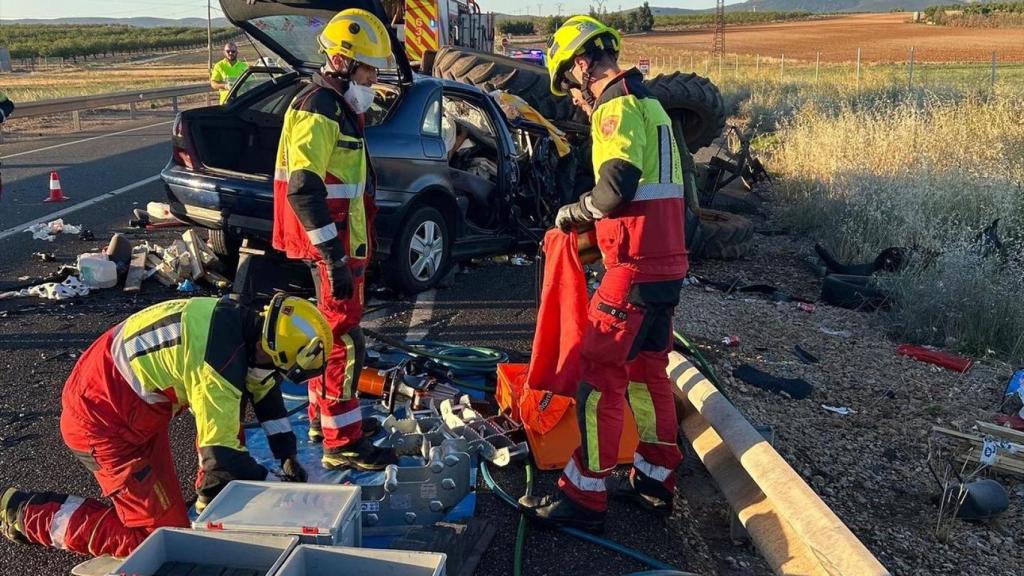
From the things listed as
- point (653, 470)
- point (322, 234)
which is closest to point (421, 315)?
point (322, 234)

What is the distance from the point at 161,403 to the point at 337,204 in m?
1.37

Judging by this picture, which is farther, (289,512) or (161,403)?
(161,403)

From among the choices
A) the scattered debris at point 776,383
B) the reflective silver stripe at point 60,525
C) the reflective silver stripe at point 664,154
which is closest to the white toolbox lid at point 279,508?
the reflective silver stripe at point 60,525

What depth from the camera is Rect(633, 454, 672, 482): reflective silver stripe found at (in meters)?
3.76

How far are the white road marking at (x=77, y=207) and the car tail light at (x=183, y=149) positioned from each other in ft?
10.0

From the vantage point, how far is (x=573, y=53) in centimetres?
352

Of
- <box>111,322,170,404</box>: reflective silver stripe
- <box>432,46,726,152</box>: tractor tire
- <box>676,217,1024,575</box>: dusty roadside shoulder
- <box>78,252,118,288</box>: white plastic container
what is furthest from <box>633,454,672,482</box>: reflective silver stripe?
<box>432,46,726,152</box>: tractor tire

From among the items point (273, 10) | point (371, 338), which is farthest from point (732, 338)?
point (273, 10)

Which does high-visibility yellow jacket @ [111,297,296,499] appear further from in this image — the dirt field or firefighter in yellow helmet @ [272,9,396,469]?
the dirt field

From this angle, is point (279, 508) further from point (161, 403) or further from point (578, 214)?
point (578, 214)

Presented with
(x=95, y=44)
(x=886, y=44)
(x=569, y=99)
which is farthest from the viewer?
(x=95, y=44)

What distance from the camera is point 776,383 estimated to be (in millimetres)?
5180

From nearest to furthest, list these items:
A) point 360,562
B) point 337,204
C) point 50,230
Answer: point 360,562 < point 337,204 < point 50,230

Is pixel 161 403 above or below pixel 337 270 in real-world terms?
below
